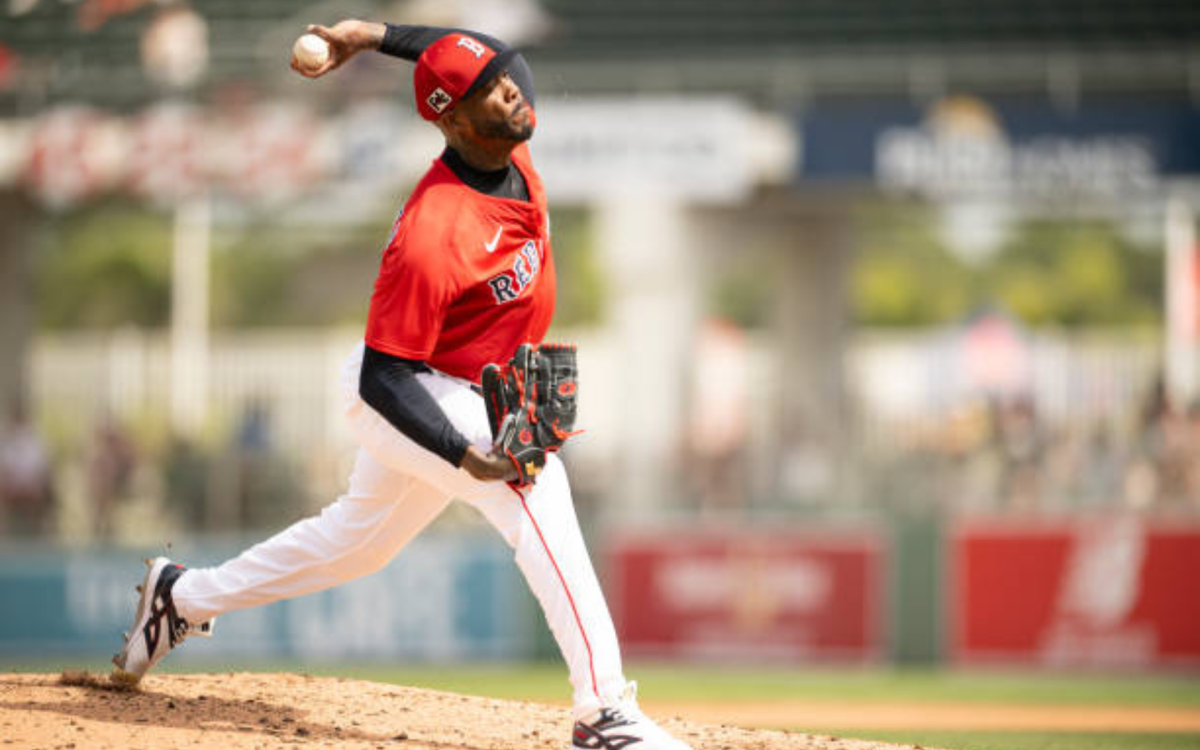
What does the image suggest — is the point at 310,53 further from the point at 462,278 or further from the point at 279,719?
the point at 279,719

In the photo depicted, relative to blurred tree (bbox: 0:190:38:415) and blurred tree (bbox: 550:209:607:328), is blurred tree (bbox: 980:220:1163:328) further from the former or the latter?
blurred tree (bbox: 0:190:38:415)

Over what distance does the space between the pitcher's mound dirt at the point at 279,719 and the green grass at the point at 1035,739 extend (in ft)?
4.72

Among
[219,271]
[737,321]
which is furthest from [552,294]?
[219,271]

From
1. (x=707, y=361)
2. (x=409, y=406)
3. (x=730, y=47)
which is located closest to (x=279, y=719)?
(x=409, y=406)

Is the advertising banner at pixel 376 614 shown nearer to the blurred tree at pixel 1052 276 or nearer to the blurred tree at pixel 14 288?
the blurred tree at pixel 14 288

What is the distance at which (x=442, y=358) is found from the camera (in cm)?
506

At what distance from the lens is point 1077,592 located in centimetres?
1307

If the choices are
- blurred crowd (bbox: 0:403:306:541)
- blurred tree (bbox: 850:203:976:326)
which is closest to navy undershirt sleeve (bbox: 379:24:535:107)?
blurred crowd (bbox: 0:403:306:541)

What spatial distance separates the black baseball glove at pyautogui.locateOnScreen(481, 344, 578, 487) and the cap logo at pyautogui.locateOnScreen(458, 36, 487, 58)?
2.87 feet

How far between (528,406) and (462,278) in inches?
16.3

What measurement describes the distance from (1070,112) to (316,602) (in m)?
8.13

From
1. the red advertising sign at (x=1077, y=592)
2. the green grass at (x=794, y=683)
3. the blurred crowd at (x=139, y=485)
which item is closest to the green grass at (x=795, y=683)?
the green grass at (x=794, y=683)

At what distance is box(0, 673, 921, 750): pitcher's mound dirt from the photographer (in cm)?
520

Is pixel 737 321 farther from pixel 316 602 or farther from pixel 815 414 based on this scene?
pixel 316 602
